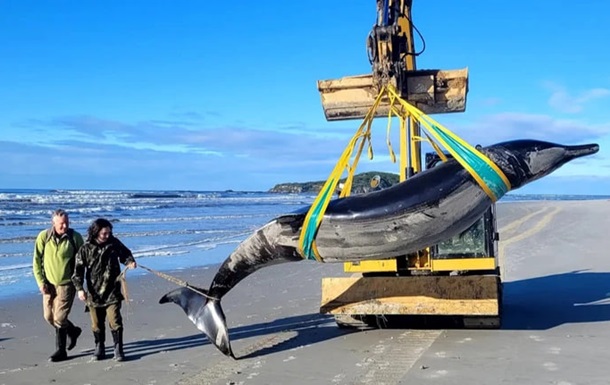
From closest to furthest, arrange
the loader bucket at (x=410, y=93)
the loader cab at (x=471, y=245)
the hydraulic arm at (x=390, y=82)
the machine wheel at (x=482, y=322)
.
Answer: the hydraulic arm at (x=390, y=82) → the loader bucket at (x=410, y=93) → the machine wheel at (x=482, y=322) → the loader cab at (x=471, y=245)

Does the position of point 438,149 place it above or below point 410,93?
below

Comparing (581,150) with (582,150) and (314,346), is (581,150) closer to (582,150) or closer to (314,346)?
(582,150)

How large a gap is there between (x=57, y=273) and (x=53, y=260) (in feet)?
0.52

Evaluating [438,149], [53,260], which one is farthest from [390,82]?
[53,260]

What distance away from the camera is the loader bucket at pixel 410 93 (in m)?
7.60

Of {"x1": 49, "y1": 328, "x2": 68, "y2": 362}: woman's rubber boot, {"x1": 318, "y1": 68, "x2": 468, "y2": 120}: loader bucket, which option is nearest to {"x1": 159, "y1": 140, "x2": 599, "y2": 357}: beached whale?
{"x1": 318, "y1": 68, "x2": 468, "y2": 120}: loader bucket

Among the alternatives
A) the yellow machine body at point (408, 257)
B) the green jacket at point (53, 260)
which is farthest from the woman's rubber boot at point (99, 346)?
the yellow machine body at point (408, 257)

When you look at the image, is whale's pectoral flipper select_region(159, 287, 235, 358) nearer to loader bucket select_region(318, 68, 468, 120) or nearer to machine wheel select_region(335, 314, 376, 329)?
machine wheel select_region(335, 314, 376, 329)

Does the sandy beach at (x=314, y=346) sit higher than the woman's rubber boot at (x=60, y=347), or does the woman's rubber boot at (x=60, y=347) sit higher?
the woman's rubber boot at (x=60, y=347)

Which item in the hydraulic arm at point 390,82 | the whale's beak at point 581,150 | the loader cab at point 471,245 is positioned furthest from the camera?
the loader cab at point 471,245

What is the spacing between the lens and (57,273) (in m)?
7.89

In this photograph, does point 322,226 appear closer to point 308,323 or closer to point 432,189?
point 432,189

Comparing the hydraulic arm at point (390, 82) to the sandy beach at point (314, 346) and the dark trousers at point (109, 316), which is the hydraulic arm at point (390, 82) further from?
the dark trousers at point (109, 316)

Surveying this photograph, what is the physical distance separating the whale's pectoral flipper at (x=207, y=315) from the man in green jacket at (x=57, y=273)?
1.28 m
